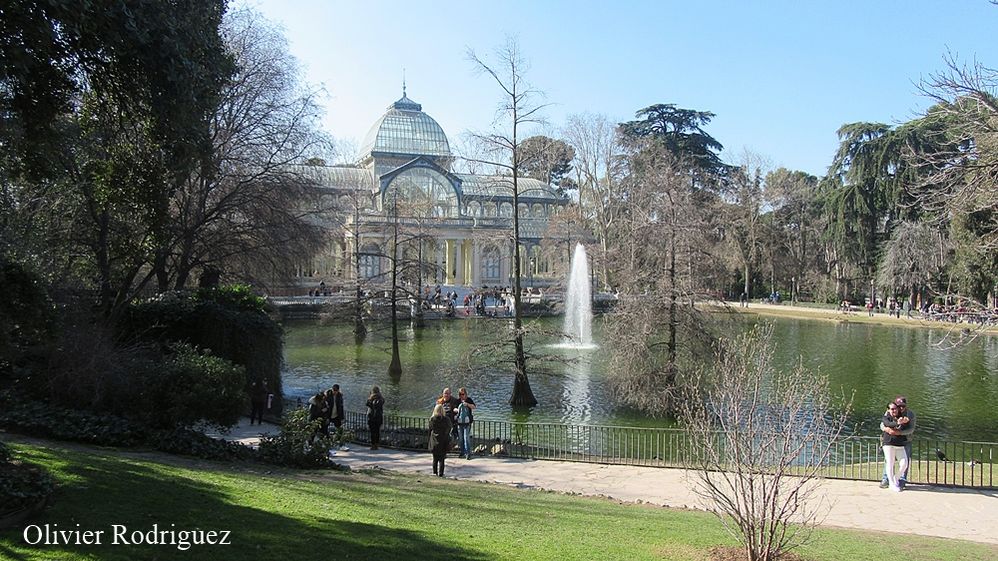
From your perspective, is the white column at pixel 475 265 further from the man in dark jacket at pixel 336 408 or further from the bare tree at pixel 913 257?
the man in dark jacket at pixel 336 408

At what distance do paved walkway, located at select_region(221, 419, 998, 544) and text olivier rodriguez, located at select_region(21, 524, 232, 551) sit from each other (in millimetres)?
5772

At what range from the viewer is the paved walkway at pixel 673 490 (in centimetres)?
946

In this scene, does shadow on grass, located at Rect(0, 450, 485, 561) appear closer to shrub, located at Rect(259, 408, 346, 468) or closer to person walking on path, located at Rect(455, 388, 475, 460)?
shrub, located at Rect(259, 408, 346, 468)

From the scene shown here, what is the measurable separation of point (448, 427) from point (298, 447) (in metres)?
2.37

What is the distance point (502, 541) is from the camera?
22.2ft

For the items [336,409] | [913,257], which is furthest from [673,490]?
[913,257]

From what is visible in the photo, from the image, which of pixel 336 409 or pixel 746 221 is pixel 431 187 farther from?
pixel 336 409

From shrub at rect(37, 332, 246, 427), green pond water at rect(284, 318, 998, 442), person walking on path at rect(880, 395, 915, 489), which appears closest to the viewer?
person walking on path at rect(880, 395, 915, 489)

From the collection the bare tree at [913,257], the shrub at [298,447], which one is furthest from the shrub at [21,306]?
the bare tree at [913,257]

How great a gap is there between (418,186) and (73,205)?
45.9 m

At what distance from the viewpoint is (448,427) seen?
452 inches

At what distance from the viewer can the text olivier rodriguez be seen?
5.28m

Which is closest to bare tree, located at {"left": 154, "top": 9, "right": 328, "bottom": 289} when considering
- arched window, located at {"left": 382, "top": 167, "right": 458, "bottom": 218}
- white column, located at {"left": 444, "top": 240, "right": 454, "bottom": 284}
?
arched window, located at {"left": 382, "top": 167, "right": 458, "bottom": 218}

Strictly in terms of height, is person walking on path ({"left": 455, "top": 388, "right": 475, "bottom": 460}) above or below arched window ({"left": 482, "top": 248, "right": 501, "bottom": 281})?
below
